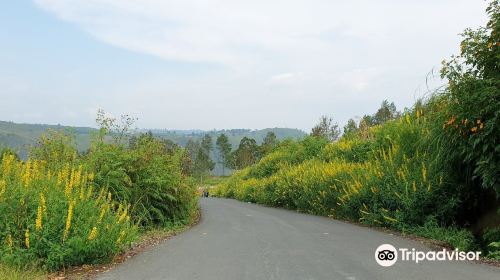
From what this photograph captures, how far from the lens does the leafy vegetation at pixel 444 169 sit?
9.84 m

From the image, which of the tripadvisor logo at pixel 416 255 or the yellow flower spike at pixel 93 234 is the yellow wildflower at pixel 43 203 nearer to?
the yellow flower spike at pixel 93 234

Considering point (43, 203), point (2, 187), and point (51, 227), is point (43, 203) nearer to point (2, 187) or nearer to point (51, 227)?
point (51, 227)

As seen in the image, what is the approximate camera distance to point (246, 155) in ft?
275

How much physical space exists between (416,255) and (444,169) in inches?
149

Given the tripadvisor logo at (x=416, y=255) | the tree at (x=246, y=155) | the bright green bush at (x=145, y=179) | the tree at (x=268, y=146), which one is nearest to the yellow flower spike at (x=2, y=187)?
the bright green bush at (x=145, y=179)

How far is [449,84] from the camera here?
36.6 ft

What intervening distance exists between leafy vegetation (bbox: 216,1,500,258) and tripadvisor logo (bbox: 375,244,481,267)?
44 cm

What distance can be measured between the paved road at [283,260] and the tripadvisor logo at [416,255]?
197mm

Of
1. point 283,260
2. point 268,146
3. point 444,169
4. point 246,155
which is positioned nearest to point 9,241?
point 283,260

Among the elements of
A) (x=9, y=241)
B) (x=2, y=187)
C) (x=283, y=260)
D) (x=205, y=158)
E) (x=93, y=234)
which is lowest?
(x=205, y=158)

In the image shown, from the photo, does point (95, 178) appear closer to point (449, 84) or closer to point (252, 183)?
point (449, 84)

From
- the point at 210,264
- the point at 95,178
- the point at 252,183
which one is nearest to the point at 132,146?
the point at 95,178

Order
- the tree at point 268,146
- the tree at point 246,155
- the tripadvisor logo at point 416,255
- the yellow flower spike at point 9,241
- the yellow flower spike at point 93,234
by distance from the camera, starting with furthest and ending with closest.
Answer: the tree at point 246,155 < the tree at point 268,146 < the tripadvisor logo at point 416,255 < the yellow flower spike at point 93,234 < the yellow flower spike at point 9,241

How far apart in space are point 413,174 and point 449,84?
3.01 m
